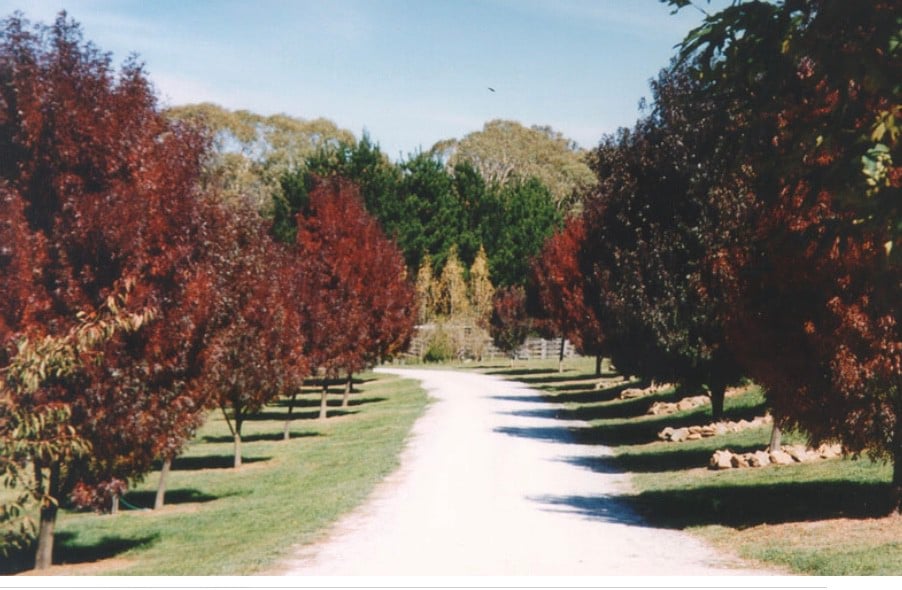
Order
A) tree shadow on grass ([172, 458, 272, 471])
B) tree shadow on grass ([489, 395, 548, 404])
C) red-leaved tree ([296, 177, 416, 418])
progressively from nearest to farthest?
1. tree shadow on grass ([172, 458, 272, 471])
2. red-leaved tree ([296, 177, 416, 418])
3. tree shadow on grass ([489, 395, 548, 404])

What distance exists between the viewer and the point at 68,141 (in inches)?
389

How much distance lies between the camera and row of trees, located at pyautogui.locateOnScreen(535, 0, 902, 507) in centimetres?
685

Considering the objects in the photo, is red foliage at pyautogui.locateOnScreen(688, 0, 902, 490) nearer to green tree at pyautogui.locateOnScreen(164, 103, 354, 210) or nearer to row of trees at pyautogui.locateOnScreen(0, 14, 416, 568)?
row of trees at pyautogui.locateOnScreen(0, 14, 416, 568)

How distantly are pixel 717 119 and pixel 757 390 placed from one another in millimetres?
18082

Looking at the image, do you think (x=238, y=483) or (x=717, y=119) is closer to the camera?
(x=717, y=119)

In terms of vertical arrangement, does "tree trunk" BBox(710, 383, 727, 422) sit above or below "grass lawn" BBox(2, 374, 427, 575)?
above

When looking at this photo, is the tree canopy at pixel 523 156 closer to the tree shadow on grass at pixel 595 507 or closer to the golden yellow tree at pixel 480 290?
the golden yellow tree at pixel 480 290

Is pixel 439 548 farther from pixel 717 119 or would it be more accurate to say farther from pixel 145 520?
pixel 145 520

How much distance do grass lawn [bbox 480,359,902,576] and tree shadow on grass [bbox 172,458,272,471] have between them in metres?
8.48

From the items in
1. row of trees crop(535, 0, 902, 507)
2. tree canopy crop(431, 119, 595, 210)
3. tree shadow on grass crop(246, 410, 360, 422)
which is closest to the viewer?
row of trees crop(535, 0, 902, 507)

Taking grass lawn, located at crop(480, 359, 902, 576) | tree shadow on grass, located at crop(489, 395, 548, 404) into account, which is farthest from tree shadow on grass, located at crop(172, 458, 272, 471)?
tree shadow on grass, located at crop(489, 395, 548, 404)

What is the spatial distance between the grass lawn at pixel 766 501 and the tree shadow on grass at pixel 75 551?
749cm

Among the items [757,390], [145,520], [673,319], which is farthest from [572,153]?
[145,520]

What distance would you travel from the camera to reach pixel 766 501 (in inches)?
489
